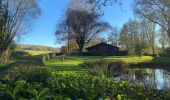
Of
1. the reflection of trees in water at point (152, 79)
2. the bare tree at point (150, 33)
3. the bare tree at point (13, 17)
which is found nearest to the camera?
the reflection of trees in water at point (152, 79)

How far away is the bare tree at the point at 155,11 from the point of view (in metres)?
60.5

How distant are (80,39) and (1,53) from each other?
38.3 meters

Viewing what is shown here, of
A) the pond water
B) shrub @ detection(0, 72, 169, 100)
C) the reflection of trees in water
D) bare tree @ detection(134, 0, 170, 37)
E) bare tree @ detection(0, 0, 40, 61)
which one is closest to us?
shrub @ detection(0, 72, 169, 100)

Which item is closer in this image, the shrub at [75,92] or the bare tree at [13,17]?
the shrub at [75,92]

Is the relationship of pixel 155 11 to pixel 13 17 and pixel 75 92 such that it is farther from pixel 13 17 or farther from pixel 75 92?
pixel 75 92

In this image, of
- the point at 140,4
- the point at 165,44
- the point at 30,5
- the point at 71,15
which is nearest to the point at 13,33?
the point at 30,5

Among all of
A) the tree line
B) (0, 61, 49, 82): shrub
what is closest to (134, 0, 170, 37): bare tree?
the tree line

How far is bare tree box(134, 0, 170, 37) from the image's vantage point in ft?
199

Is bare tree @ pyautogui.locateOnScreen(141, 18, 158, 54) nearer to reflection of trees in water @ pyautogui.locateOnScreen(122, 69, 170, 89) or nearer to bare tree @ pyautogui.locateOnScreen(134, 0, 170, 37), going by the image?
bare tree @ pyautogui.locateOnScreen(134, 0, 170, 37)

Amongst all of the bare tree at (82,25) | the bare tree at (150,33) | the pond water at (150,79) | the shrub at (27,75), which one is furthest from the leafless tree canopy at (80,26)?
the shrub at (27,75)

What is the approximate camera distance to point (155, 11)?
204 ft

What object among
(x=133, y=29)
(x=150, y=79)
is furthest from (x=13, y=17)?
A: (x=133, y=29)

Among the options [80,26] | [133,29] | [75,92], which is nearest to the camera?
[75,92]

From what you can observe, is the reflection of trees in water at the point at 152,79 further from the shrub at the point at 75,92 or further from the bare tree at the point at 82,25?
the bare tree at the point at 82,25
